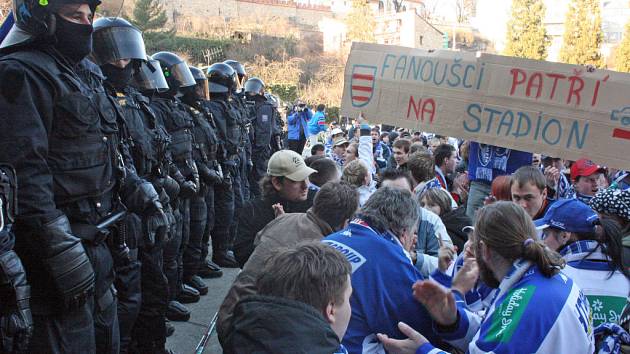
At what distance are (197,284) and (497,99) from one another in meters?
3.63

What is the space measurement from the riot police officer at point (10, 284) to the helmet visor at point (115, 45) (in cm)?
187

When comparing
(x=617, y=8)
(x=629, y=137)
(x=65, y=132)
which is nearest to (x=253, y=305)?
(x=65, y=132)

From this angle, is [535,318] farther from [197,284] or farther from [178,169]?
[197,284]

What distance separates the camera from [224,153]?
7.54 metres

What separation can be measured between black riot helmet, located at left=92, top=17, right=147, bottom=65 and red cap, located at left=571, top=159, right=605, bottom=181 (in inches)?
169

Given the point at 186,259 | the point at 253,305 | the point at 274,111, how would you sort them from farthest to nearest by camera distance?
the point at 274,111 → the point at 186,259 → the point at 253,305

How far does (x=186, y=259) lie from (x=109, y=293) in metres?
3.16

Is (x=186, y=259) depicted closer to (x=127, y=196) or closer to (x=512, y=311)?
(x=127, y=196)

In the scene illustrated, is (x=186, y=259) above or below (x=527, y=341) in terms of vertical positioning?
below

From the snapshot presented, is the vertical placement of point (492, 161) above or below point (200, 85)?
below

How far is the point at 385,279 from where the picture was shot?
2.72 m

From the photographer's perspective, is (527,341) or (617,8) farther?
(617,8)

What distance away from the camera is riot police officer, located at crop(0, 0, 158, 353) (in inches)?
102

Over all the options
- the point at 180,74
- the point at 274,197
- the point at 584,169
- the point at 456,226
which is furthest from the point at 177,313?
the point at 584,169
